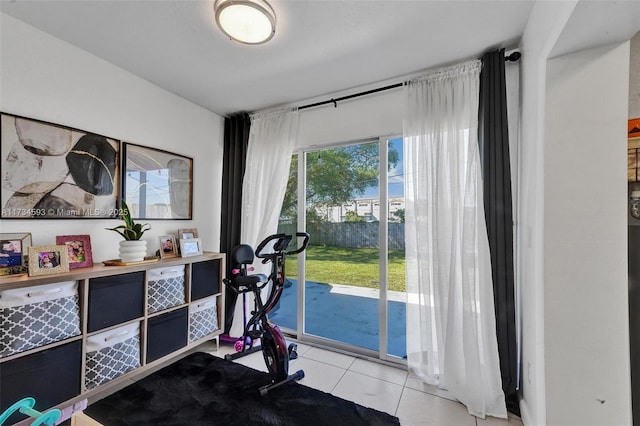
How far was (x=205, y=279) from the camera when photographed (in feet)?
8.10

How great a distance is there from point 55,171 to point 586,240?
3259mm

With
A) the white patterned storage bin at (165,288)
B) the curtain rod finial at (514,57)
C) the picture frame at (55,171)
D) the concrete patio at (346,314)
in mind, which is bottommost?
the concrete patio at (346,314)

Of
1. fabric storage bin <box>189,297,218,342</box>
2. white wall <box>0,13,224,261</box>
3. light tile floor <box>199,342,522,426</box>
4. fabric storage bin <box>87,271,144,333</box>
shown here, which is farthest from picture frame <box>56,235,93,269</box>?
light tile floor <box>199,342,522,426</box>

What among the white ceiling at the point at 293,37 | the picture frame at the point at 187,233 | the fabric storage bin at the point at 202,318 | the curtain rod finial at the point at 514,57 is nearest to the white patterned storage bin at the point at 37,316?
the fabric storage bin at the point at 202,318

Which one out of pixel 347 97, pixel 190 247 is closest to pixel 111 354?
pixel 190 247

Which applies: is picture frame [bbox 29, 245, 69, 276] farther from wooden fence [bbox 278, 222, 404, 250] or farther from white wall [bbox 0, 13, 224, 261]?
wooden fence [bbox 278, 222, 404, 250]

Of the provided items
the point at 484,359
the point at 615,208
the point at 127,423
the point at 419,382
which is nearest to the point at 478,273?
the point at 484,359

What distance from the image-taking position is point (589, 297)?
121 centimetres

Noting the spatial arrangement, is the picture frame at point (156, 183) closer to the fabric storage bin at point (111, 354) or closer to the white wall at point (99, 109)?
the white wall at point (99, 109)

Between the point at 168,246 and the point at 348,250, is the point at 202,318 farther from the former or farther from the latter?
the point at 348,250

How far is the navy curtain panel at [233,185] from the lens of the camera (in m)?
2.96

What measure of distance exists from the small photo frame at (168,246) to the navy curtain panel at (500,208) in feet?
8.97

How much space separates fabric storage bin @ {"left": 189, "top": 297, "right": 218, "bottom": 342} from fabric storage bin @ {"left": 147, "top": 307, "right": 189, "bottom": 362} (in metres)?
0.06

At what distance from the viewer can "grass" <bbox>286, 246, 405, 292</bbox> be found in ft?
7.95
